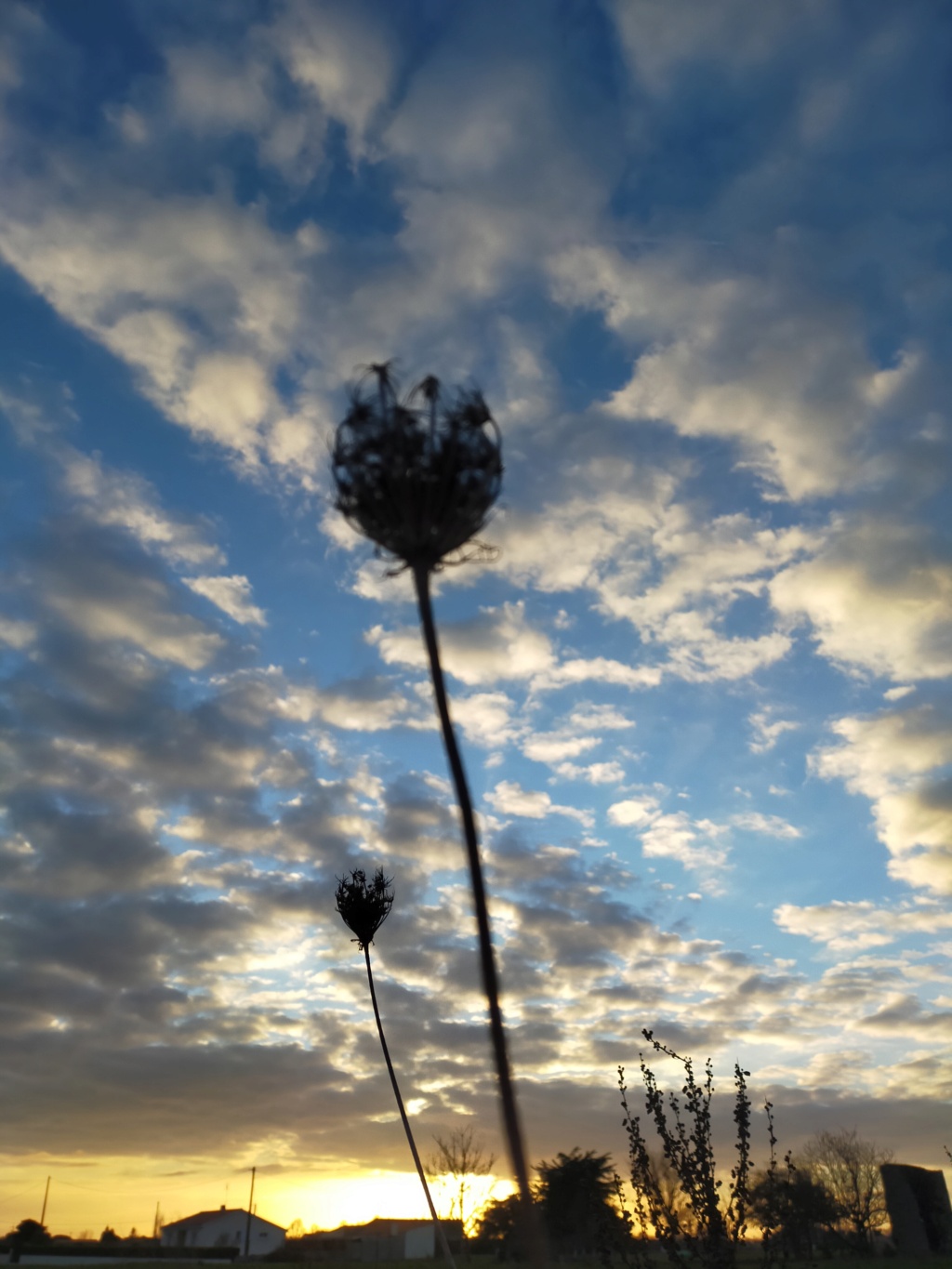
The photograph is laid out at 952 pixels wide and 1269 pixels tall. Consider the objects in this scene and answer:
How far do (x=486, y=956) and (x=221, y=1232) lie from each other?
474ft

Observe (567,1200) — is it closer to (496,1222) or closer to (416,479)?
(496,1222)

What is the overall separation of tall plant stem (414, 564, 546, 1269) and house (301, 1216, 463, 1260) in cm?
11105

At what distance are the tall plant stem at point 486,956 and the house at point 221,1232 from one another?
13963 centimetres

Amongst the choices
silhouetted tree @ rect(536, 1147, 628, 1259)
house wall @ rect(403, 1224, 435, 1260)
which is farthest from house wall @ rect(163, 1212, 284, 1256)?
silhouetted tree @ rect(536, 1147, 628, 1259)

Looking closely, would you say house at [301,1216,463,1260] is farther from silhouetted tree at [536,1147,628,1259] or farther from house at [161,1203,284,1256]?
silhouetted tree at [536,1147,628,1259]

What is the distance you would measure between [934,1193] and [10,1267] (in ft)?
253

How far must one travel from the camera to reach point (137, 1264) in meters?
79.1

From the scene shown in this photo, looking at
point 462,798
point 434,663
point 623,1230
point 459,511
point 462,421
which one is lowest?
point 623,1230

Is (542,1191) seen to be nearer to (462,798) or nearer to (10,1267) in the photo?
(10,1267)

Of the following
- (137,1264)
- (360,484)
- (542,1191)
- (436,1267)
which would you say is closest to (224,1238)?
(137,1264)

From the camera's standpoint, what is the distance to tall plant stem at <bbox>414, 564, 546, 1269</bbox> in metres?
4.41

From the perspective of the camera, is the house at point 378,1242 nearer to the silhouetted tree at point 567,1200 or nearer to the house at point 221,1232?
the house at point 221,1232

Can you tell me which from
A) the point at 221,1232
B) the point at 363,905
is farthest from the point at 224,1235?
the point at 363,905

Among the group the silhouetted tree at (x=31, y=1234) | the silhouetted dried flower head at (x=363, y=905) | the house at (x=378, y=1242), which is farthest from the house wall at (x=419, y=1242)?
the silhouetted dried flower head at (x=363, y=905)
